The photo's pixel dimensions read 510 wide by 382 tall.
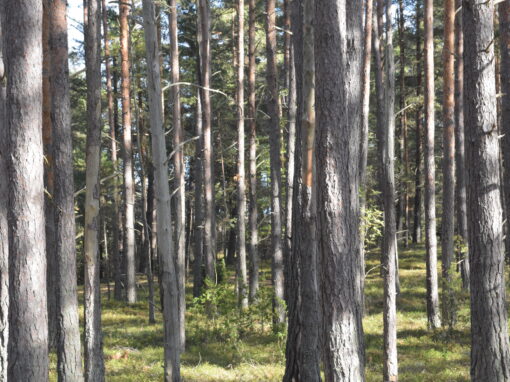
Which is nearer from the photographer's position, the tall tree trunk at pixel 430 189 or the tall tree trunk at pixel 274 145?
the tall tree trunk at pixel 430 189

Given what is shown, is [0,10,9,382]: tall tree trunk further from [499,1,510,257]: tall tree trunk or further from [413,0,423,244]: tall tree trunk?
[413,0,423,244]: tall tree trunk

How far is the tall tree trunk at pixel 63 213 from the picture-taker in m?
9.39

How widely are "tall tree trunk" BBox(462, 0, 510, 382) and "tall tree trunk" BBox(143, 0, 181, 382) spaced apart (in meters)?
4.24

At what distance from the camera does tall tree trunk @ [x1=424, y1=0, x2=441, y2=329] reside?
16031mm

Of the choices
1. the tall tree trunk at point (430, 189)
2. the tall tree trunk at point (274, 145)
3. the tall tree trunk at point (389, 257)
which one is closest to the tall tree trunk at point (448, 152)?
the tall tree trunk at point (430, 189)

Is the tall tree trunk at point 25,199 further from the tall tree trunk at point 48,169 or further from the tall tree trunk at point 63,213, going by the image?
the tall tree trunk at point 48,169

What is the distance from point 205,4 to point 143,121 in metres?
13.5

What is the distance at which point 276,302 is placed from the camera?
1630 cm

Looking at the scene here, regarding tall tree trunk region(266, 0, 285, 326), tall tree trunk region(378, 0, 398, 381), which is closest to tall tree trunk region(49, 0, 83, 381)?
tall tree trunk region(378, 0, 398, 381)

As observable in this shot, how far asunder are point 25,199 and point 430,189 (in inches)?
479

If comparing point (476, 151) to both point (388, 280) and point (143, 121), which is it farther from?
point (143, 121)

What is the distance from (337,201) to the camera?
6.34 metres

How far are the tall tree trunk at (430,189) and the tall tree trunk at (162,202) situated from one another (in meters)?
10.2

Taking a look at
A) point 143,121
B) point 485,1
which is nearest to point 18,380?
point 485,1
